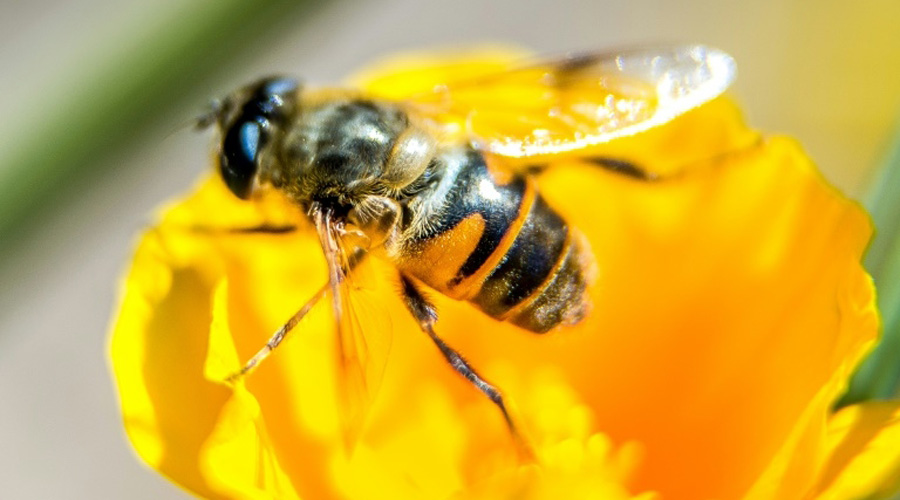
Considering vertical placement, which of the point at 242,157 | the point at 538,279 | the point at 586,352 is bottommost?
the point at 586,352

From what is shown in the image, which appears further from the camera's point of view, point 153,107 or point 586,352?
point 586,352

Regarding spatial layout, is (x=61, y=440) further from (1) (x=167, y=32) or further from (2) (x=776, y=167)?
(2) (x=776, y=167)

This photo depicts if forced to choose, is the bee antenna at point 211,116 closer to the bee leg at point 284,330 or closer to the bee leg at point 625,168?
the bee leg at point 284,330

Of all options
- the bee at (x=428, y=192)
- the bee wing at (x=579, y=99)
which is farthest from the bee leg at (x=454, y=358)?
the bee wing at (x=579, y=99)

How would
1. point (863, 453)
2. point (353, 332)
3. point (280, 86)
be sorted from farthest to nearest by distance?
point (280, 86), point (353, 332), point (863, 453)

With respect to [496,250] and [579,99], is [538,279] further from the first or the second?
[579,99]

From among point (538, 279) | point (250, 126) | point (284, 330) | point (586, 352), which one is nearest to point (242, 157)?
point (250, 126)

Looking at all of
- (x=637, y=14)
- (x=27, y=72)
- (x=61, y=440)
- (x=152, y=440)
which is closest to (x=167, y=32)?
(x=27, y=72)
